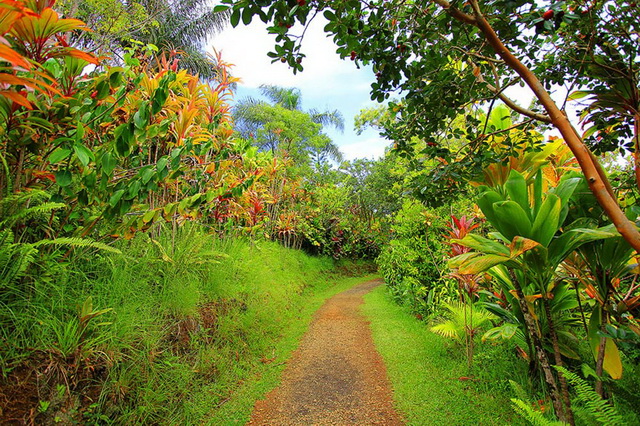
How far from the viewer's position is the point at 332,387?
→ 131 inches

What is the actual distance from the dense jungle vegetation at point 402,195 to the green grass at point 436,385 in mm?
32

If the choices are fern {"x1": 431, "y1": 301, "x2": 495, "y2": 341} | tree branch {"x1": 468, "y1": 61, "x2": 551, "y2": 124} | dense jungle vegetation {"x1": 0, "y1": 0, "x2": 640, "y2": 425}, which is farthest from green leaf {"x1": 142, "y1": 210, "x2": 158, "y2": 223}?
fern {"x1": 431, "y1": 301, "x2": 495, "y2": 341}

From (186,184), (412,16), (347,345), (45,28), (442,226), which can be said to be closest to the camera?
(45,28)

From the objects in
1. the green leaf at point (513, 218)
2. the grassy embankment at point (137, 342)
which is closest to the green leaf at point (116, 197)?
the grassy embankment at point (137, 342)

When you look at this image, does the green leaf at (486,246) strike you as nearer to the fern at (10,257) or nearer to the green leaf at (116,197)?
the green leaf at (116,197)

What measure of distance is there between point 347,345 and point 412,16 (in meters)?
4.16

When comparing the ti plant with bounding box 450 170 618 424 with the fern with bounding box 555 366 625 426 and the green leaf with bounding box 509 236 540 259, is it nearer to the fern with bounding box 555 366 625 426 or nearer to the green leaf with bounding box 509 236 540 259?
the green leaf with bounding box 509 236 540 259

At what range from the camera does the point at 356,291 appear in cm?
923

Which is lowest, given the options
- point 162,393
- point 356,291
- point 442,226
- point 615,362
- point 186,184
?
point 356,291

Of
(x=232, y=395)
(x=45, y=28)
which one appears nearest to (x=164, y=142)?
(x=45, y=28)

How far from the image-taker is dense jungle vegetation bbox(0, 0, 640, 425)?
A: 1529mm

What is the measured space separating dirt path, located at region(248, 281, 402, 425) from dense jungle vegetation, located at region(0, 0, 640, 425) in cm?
21

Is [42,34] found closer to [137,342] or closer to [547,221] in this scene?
[137,342]

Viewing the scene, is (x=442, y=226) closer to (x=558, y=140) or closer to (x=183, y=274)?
(x=558, y=140)
